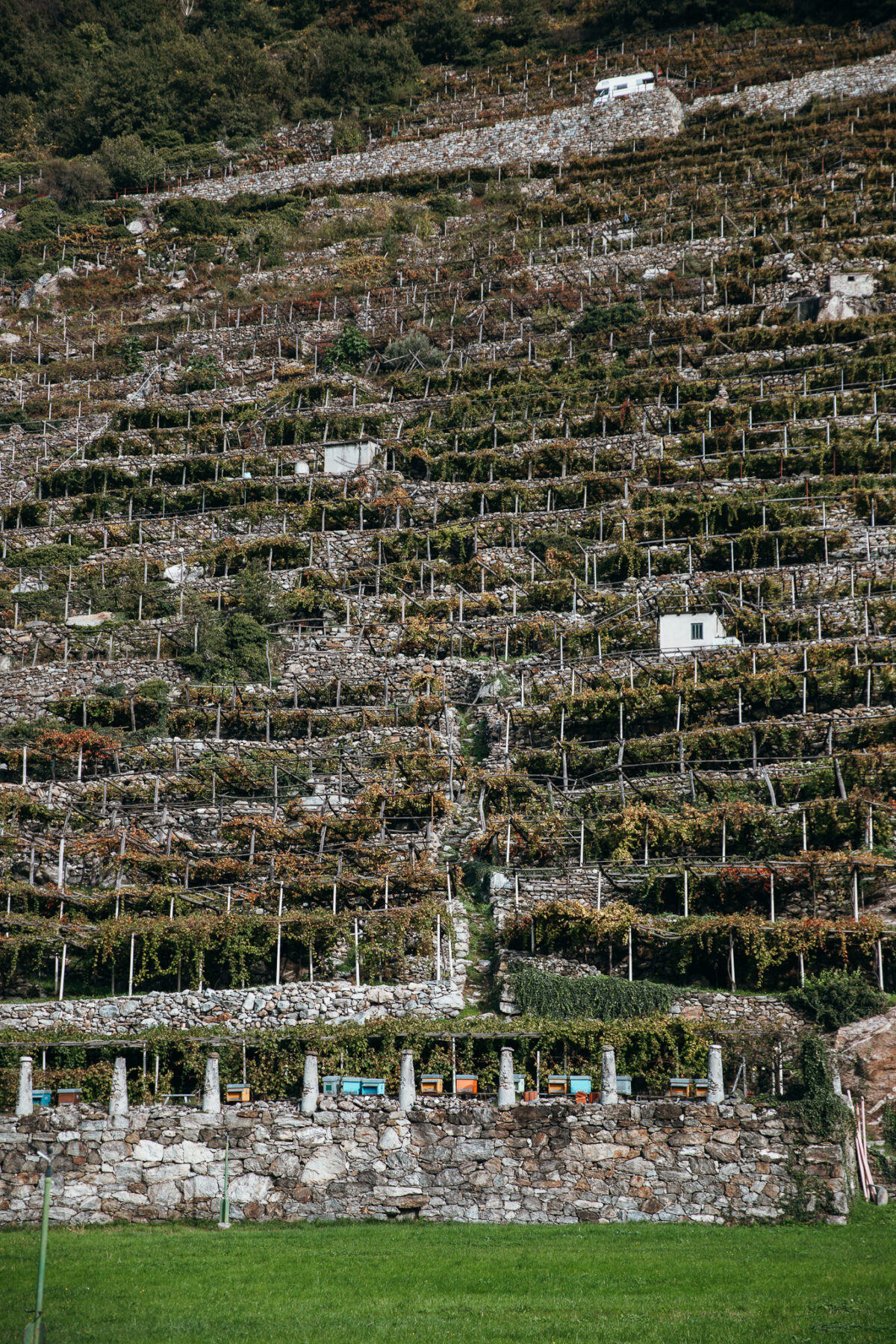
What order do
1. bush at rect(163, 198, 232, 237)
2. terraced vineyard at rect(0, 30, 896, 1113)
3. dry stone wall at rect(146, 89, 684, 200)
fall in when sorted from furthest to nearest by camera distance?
dry stone wall at rect(146, 89, 684, 200), bush at rect(163, 198, 232, 237), terraced vineyard at rect(0, 30, 896, 1113)

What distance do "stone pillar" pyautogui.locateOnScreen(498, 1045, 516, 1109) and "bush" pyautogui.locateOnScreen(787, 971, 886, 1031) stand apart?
5.26 m

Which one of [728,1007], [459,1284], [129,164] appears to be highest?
[129,164]

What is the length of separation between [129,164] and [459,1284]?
8168 cm

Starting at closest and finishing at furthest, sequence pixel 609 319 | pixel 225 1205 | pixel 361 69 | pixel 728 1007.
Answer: pixel 225 1205 < pixel 728 1007 < pixel 609 319 < pixel 361 69

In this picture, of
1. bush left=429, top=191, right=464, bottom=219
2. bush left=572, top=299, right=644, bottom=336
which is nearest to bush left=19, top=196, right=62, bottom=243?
bush left=429, top=191, right=464, bottom=219

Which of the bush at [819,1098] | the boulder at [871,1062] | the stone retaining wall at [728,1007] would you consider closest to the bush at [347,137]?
the stone retaining wall at [728,1007]

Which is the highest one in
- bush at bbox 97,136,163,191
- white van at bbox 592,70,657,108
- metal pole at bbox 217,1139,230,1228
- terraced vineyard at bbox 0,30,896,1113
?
white van at bbox 592,70,657,108

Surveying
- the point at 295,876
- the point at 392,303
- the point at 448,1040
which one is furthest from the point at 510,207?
the point at 448,1040

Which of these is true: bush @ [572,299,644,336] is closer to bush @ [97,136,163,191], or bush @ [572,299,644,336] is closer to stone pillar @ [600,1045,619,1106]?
bush @ [97,136,163,191]

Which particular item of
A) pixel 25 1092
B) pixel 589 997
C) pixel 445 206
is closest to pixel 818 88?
pixel 445 206

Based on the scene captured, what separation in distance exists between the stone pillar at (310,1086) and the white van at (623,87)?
2860 inches

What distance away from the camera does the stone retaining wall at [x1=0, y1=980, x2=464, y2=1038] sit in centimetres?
2273

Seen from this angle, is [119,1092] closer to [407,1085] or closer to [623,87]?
[407,1085]

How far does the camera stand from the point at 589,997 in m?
22.4
